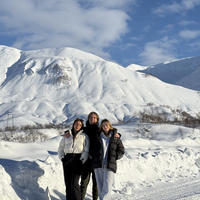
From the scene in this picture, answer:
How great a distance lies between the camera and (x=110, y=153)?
4.75 meters

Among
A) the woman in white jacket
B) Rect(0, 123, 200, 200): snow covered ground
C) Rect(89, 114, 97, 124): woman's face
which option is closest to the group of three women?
the woman in white jacket

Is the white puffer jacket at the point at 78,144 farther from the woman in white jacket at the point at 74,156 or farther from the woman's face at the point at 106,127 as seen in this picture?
the woman's face at the point at 106,127

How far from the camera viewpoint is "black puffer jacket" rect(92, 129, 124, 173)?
4.75 metres

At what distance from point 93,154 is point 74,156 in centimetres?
38

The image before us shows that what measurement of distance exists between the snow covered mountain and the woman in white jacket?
5861 centimetres

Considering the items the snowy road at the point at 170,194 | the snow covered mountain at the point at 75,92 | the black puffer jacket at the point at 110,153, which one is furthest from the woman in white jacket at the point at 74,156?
the snow covered mountain at the point at 75,92

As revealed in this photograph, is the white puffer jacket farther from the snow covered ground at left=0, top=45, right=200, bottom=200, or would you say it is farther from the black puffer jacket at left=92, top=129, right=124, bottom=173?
the snow covered ground at left=0, top=45, right=200, bottom=200

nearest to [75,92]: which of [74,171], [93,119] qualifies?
[93,119]

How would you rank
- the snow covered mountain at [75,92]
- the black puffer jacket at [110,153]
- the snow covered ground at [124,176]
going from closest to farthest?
the black puffer jacket at [110,153] → the snow covered ground at [124,176] → the snow covered mountain at [75,92]

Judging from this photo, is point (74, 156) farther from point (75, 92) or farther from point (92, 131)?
point (75, 92)

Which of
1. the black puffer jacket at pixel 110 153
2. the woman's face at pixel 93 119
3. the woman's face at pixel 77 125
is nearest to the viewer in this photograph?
the black puffer jacket at pixel 110 153

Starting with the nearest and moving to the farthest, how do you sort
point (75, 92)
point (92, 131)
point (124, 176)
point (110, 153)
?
point (110, 153), point (92, 131), point (124, 176), point (75, 92)

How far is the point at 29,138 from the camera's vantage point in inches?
1337

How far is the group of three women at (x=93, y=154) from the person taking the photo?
4773 millimetres
